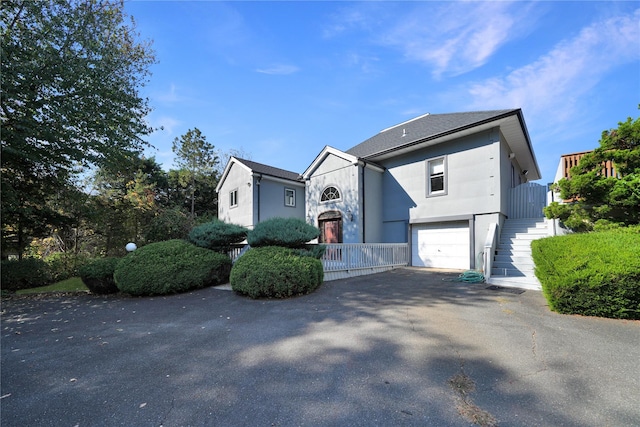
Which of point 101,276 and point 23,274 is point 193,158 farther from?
point 101,276

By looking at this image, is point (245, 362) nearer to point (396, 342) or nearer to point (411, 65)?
point (396, 342)

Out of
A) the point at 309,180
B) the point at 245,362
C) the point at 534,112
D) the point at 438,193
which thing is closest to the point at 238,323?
the point at 245,362

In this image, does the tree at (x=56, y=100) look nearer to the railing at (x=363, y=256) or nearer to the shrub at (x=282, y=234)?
the shrub at (x=282, y=234)

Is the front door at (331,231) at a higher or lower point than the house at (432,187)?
lower

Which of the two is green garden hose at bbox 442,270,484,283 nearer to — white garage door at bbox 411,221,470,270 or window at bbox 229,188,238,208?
white garage door at bbox 411,221,470,270

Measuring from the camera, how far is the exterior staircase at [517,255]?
761cm

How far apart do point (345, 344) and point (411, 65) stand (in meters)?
8.88

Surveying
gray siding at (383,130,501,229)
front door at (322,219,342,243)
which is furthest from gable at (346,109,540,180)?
front door at (322,219,342,243)

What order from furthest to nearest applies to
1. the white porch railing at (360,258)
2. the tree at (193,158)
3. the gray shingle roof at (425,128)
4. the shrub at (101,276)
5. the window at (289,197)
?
the tree at (193,158) < the window at (289,197) < the gray shingle roof at (425,128) < the white porch railing at (360,258) < the shrub at (101,276)

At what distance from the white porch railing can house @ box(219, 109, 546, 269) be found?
90 centimetres

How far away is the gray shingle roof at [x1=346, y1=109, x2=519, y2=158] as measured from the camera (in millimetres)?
10430

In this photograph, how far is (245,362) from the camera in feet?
10.7

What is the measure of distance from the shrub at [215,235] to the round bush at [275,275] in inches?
85.1

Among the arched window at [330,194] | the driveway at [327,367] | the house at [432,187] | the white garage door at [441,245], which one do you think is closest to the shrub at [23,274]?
the driveway at [327,367]
